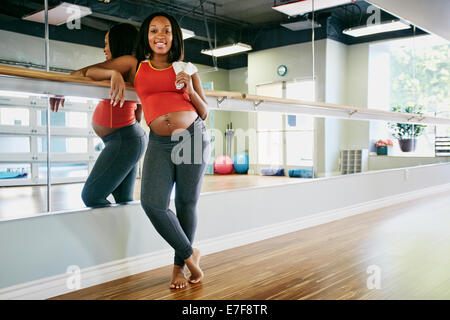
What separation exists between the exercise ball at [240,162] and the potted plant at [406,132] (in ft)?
9.51

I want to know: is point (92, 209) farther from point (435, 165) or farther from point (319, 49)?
point (435, 165)

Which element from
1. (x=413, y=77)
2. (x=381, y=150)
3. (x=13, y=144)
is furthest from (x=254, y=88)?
(x=413, y=77)

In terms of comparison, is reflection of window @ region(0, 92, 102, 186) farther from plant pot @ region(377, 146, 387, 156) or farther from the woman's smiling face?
plant pot @ region(377, 146, 387, 156)

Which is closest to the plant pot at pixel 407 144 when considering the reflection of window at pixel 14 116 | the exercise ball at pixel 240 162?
the exercise ball at pixel 240 162

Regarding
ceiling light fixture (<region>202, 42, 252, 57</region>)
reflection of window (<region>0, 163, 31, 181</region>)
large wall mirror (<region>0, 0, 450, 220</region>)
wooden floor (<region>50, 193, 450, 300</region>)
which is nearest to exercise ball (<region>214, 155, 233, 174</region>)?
large wall mirror (<region>0, 0, 450, 220</region>)

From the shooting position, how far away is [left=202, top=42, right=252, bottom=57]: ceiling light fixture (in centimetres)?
258

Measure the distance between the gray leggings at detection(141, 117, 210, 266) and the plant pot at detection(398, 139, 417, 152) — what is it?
4.14 metres

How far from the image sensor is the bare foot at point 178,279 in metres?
1.83

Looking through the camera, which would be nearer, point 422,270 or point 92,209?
point 92,209

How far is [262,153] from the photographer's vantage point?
317 centimetres

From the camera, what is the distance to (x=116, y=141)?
1.93 meters

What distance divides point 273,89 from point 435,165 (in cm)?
339

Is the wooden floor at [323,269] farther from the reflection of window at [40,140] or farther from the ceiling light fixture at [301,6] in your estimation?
the ceiling light fixture at [301,6]
